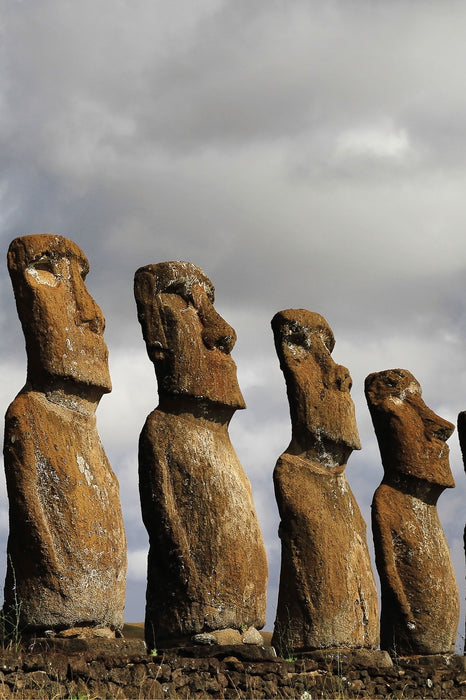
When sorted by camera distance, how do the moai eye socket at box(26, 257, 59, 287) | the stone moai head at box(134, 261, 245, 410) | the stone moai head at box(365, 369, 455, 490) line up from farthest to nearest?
the stone moai head at box(365, 369, 455, 490)
the stone moai head at box(134, 261, 245, 410)
the moai eye socket at box(26, 257, 59, 287)

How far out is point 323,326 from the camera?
44.8ft

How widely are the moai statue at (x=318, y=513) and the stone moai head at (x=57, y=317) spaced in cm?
314

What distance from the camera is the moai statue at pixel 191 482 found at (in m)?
10.5

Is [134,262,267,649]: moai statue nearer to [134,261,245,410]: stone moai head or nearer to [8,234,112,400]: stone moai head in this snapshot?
[134,261,245,410]: stone moai head

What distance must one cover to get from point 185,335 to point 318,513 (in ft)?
8.70

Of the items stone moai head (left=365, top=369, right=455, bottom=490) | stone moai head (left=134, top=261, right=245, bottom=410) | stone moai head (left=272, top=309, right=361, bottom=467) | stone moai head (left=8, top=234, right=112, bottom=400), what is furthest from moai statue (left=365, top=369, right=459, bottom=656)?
stone moai head (left=8, top=234, right=112, bottom=400)

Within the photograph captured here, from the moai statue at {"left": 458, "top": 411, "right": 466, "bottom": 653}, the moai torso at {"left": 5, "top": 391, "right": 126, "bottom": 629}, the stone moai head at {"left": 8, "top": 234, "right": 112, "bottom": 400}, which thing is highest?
the moai statue at {"left": 458, "top": 411, "right": 466, "bottom": 653}

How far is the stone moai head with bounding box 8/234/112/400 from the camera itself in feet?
33.1

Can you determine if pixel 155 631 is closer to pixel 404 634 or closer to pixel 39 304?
pixel 39 304

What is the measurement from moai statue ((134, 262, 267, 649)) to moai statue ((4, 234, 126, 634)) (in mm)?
735

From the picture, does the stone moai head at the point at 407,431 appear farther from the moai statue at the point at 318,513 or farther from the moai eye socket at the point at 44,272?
the moai eye socket at the point at 44,272

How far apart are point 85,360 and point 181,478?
5.21 feet

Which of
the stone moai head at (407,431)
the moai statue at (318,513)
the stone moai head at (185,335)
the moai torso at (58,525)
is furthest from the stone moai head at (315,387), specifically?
the moai torso at (58,525)

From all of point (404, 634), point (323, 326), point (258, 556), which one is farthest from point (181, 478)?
point (404, 634)
